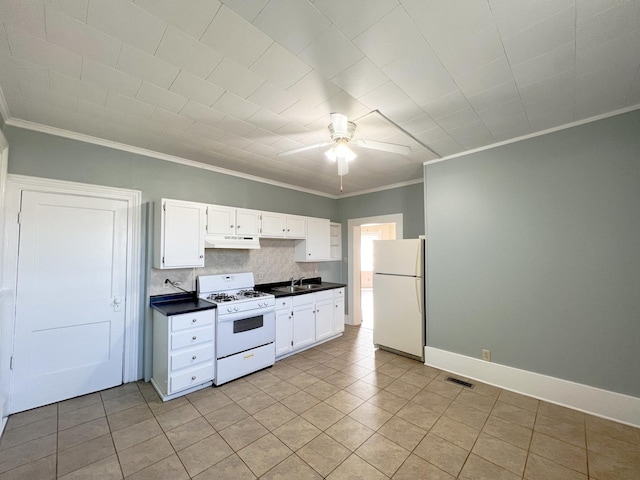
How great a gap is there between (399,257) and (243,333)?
2.38 m

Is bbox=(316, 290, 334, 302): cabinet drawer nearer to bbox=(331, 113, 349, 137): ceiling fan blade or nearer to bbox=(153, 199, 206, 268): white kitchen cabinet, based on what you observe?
bbox=(153, 199, 206, 268): white kitchen cabinet

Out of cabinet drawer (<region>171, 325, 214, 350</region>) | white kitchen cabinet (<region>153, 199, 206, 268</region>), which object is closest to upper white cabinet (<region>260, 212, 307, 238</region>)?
white kitchen cabinet (<region>153, 199, 206, 268</region>)

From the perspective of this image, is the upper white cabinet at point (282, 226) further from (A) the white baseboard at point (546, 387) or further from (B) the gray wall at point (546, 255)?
(A) the white baseboard at point (546, 387)

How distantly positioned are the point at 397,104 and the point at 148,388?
3857 millimetres

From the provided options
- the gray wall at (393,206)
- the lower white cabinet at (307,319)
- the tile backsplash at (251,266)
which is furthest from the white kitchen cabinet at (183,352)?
the gray wall at (393,206)

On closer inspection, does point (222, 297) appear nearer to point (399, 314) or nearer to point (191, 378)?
point (191, 378)

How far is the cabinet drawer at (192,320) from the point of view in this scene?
2.74m

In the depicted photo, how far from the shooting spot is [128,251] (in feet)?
10.1

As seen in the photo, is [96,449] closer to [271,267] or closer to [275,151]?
[271,267]

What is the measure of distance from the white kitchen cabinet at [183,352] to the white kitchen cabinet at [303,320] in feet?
4.11

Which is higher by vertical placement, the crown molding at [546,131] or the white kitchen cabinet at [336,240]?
the crown molding at [546,131]

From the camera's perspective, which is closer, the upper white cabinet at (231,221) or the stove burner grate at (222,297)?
the stove burner grate at (222,297)

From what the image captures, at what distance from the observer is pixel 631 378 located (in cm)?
230

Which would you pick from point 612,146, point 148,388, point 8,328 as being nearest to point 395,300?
point 612,146
